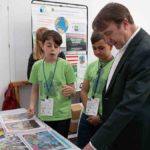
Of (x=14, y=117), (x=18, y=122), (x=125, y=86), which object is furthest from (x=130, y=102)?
(x=14, y=117)

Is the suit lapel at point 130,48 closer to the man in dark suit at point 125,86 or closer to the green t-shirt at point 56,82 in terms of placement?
the man in dark suit at point 125,86

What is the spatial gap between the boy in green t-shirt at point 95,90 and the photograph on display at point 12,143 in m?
0.62

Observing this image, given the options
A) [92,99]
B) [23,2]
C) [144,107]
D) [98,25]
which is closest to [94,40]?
[92,99]

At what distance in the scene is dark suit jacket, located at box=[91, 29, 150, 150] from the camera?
1.03 m

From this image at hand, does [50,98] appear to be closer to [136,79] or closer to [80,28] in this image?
[136,79]

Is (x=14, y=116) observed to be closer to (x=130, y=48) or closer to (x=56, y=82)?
(x=56, y=82)

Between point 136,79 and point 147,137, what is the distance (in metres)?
0.30

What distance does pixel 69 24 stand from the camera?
3.49m

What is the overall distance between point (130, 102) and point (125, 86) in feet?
0.26

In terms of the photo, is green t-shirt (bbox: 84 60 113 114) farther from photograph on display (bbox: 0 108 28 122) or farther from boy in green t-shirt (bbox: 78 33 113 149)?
photograph on display (bbox: 0 108 28 122)

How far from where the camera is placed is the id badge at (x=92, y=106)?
1868mm

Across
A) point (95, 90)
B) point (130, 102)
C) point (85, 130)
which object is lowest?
point (85, 130)

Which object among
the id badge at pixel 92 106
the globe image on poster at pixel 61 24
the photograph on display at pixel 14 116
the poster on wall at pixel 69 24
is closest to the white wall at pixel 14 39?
the poster on wall at pixel 69 24

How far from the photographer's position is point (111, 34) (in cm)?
110
